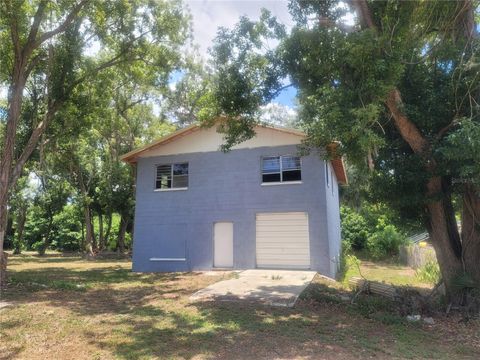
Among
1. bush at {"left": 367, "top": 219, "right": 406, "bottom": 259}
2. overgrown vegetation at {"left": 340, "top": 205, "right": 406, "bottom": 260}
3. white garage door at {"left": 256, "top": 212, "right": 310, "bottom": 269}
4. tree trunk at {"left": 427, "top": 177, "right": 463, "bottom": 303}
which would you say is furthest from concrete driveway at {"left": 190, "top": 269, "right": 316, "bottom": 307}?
bush at {"left": 367, "top": 219, "right": 406, "bottom": 259}

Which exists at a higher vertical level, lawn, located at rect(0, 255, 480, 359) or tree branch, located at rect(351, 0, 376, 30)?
tree branch, located at rect(351, 0, 376, 30)

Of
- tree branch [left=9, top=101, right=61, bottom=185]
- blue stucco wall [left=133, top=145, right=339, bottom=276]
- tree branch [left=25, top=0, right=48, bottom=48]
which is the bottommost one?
blue stucco wall [left=133, top=145, right=339, bottom=276]

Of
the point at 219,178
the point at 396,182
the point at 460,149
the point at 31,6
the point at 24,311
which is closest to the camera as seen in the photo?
the point at 460,149

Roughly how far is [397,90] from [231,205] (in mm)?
9410

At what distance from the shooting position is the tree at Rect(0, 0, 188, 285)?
1323 centimetres

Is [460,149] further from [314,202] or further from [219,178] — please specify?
[219,178]

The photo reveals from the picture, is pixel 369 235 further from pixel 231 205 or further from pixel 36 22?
pixel 36 22

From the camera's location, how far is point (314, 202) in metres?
A: 15.9

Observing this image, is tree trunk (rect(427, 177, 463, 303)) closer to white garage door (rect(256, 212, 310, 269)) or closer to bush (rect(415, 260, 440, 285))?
bush (rect(415, 260, 440, 285))

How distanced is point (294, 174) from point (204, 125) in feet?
17.6

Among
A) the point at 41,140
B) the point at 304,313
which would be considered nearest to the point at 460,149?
the point at 304,313

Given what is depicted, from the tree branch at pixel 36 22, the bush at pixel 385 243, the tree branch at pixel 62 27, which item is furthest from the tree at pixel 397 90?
the bush at pixel 385 243

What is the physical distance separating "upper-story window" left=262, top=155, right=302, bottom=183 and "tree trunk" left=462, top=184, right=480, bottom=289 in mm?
7463

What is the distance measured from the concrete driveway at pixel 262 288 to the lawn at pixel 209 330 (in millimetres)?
516
